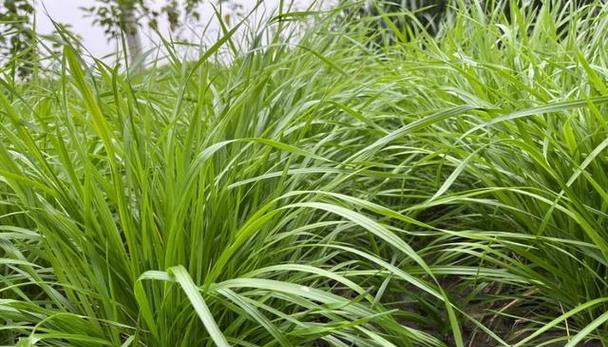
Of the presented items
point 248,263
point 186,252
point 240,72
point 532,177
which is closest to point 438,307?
point 532,177

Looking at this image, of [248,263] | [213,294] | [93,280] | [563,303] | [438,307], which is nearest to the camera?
[213,294]

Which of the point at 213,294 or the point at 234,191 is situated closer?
the point at 213,294

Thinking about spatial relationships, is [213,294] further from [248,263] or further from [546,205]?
[546,205]

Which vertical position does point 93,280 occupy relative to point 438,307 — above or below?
above

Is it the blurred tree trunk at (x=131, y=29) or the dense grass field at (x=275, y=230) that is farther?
the blurred tree trunk at (x=131, y=29)

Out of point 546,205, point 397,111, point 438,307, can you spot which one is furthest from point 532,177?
point 397,111

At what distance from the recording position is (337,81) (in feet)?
6.42

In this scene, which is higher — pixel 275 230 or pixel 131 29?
pixel 131 29

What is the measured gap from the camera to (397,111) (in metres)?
2.21

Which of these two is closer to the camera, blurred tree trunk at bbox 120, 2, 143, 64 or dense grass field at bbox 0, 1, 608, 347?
dense grass field at bbox 0, 1, 608, 347

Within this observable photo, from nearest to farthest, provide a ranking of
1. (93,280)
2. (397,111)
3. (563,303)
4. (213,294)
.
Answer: (213,294) < (93,280) < (563,303) < (397,111)

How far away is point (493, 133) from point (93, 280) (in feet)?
3.41

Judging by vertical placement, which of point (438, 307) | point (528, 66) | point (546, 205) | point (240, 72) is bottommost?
point (438, 307)

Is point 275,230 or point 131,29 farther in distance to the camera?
point 131,29
